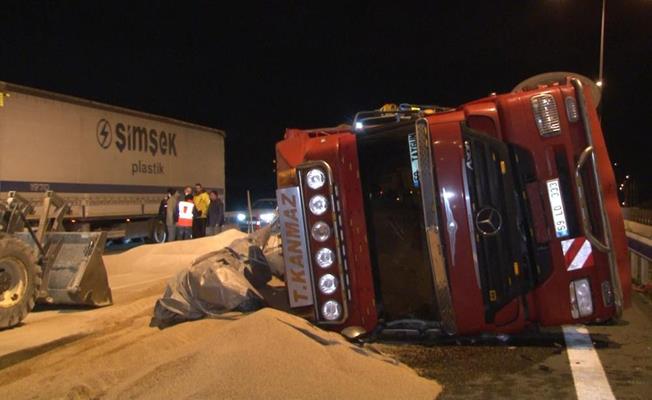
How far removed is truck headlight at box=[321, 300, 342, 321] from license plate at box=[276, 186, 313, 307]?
0.13 metres

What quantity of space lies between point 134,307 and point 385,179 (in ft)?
13.2

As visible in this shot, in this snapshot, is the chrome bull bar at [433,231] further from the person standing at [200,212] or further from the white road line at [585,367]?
the person standing at [200,212]

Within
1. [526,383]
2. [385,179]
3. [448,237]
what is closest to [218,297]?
[385,179]

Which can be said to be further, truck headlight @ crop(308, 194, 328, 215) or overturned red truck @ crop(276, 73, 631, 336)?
truck headlight @ crop(308, 194, 328, 215)

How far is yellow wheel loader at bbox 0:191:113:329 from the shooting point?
698cm

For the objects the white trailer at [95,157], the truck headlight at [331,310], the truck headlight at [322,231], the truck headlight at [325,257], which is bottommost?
the truck headlight at [331,310]

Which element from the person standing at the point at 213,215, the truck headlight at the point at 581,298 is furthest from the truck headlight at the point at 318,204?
the person standing at the point at 213,215

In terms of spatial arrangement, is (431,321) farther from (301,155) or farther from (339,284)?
(301,155)

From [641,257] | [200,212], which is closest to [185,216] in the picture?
[200,212]

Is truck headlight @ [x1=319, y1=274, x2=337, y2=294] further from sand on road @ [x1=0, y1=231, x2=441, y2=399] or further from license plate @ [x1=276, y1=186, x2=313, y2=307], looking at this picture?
sand on road @ [x1=0, y1=231, x2=441, y2=399]

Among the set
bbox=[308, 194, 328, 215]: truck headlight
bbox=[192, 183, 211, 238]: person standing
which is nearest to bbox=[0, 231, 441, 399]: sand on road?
bbox=[308, 194, 328, 215]: truck headlight

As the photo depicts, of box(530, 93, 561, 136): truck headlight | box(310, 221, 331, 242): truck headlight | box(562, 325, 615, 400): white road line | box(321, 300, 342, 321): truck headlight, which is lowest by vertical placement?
box(562, 325, 615, 400): white road line

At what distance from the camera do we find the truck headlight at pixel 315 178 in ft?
17.9

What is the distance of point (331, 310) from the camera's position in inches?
215
